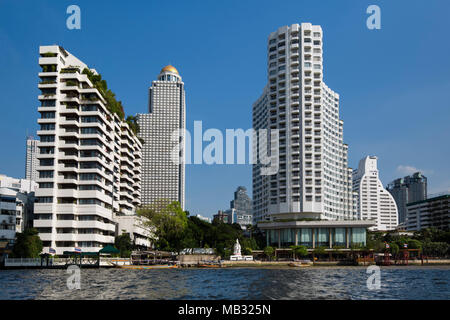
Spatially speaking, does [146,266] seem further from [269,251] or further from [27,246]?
[269,251]

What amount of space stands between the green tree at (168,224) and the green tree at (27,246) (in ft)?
110

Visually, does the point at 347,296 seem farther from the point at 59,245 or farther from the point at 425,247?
the point at 425,247

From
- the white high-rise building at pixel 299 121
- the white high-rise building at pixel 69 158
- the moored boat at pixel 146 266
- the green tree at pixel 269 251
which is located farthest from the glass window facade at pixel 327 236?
the white high-rise building at pixel 69 158

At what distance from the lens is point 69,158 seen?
114 meters

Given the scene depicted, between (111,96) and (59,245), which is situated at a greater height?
(111,96)

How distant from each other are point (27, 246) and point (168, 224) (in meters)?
39.8

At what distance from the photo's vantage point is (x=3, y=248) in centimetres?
10156

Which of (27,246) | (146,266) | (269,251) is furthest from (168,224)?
(27,246)

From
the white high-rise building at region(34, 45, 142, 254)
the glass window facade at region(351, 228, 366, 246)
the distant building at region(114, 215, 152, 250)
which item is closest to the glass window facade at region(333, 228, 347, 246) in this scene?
the glass window facade at region(351, 228, 366, 246)

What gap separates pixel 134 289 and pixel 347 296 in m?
19.2
